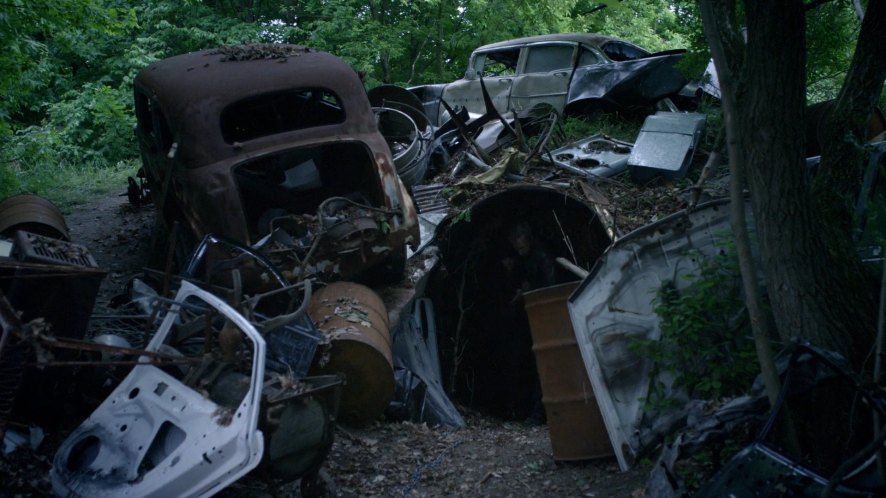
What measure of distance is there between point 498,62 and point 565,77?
6.58ft

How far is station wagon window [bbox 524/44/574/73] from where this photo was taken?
11188mm

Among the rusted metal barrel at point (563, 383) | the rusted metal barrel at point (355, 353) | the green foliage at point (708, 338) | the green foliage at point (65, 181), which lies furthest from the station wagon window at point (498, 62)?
the green foliage at point (708, 338)

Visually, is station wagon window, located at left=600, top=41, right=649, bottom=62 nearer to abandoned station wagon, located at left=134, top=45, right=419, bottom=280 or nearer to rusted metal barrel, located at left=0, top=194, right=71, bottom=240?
abandoned station wagon, located at left=134, top=45, right=419, bottom=280

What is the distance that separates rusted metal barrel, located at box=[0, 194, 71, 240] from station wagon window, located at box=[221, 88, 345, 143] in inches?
75.3

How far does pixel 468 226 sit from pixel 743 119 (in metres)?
4.87

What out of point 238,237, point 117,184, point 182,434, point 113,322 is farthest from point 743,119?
A: point 117,184

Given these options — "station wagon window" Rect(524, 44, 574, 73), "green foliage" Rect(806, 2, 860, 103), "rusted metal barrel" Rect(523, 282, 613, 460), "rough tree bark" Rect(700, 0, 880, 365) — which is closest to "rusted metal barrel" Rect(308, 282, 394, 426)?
"rusted metal barrel" Rect(523, 282, 613, 460)

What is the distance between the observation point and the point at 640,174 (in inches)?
329

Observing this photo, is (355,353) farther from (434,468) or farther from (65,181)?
(65,181)

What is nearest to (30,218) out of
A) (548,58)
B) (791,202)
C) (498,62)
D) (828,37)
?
(791,202)

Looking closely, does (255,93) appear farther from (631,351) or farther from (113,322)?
(631,351)

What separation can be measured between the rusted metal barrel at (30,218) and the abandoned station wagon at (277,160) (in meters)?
1.00

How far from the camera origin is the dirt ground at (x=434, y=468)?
432cm

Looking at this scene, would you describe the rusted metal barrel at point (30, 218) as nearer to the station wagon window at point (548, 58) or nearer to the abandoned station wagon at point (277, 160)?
the abandoned station wagon at point (277, 160)
